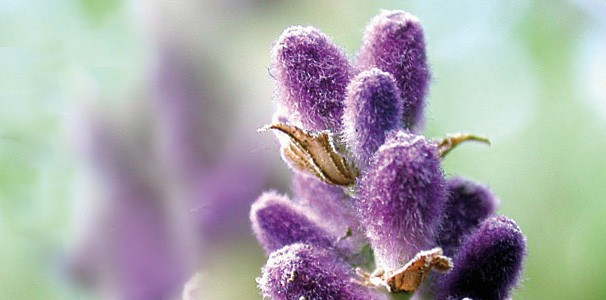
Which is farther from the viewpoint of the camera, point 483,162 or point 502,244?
point 483,162

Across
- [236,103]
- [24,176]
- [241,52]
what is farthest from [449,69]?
[24,176]

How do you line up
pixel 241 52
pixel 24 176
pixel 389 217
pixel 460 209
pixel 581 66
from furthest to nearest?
1. pixel 581 66
2. pixel 241 52
3. pixel 24 176
4. pixel 460 209
5. pixel 389 217

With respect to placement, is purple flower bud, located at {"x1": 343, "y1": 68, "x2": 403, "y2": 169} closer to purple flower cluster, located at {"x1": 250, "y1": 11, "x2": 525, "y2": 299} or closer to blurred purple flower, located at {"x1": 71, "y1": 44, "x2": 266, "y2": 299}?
purple flower cluster, located at {"x1": 250, "y1": 11, "x2": 525, "y2": 299}

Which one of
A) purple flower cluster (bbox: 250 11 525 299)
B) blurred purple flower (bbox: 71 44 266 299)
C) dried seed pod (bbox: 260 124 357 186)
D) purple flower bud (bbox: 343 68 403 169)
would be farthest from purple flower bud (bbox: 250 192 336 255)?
blurred purple flower (bbox: 71 44 266 299)

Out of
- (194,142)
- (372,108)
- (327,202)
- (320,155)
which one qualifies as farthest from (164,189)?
(372,108)

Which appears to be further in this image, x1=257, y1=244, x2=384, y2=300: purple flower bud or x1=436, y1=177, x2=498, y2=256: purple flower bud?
x1=436, y1=177, x2=498, y2=256: purple flower bud

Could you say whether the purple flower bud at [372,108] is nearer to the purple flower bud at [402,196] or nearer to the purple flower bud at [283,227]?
the purple flower bud at [402,196]

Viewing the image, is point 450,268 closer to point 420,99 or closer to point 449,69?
point 420,99

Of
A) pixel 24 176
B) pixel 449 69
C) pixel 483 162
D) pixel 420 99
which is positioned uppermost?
pixel 449 69
